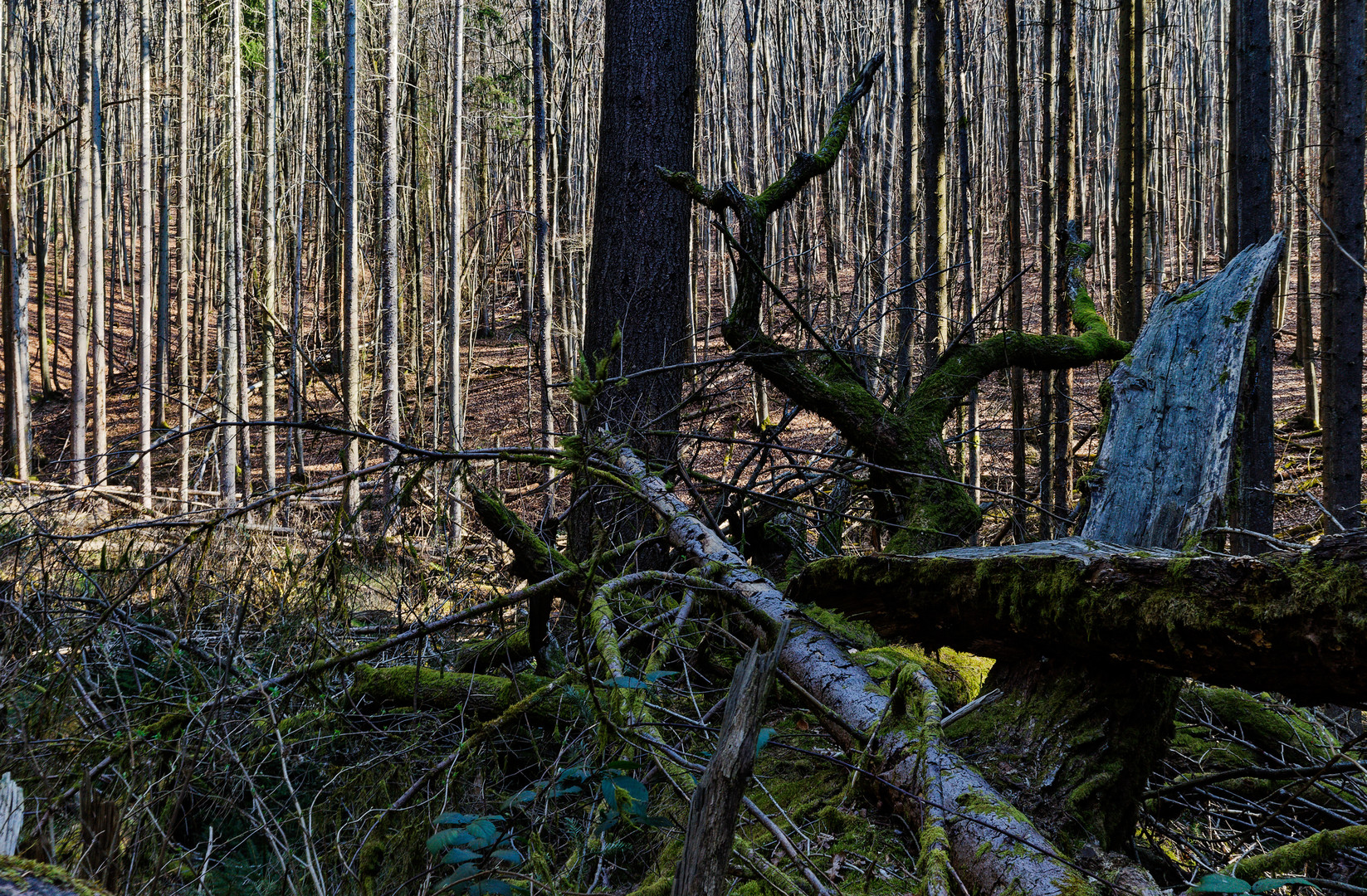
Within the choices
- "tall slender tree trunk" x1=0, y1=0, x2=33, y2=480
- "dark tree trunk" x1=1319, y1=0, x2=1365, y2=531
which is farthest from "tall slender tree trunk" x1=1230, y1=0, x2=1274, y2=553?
"tall slender tree trunk" x1=0, y1=0, x2=33, y2=480

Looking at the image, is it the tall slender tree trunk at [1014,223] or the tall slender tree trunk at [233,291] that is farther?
the tall slender tree trunk at [233,291]

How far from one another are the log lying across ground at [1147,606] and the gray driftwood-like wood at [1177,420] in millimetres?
661

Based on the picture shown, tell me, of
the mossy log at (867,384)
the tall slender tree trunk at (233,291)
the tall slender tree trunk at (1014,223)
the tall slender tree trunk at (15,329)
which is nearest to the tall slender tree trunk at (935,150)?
the tall slender tree trunk at (1014,223)

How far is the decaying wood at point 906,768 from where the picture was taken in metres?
1.70

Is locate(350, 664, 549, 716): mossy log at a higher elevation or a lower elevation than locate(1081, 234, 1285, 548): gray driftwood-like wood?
lower

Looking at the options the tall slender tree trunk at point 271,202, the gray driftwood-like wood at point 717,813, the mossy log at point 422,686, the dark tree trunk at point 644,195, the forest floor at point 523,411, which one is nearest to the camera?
the gray driftwood-like wood at point 717,813

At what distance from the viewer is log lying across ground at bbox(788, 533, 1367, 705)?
1.68 m

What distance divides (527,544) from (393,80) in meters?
10.3

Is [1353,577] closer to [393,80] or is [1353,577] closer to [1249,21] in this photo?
[1249,21]

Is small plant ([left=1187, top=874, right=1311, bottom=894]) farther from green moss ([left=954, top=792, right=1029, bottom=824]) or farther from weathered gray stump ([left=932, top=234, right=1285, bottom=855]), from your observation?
weathered gray stump ([left=932, top=234, right=1285, bottom=855])

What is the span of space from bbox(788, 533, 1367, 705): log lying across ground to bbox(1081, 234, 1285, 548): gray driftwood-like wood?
0.66 m

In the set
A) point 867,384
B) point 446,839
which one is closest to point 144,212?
point 867,384

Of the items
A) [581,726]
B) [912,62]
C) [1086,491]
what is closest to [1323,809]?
[1086,491]

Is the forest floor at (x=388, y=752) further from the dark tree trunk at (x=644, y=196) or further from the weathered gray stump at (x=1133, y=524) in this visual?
the dark tree trunk at (x=644, y=196)
